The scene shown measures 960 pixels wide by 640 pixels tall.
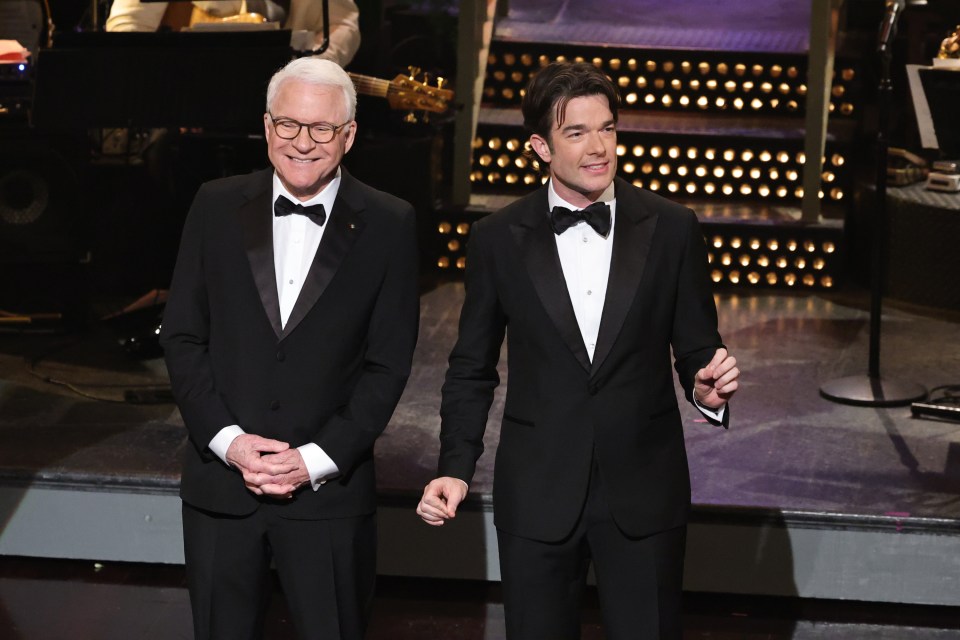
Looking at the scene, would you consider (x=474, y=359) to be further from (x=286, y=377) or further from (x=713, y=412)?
(x=713, y=412)

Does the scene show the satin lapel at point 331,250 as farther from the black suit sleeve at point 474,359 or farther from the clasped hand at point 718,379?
the clasped hand at point 718,379

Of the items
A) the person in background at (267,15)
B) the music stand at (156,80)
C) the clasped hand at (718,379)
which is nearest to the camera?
the clasped hand at (718,379)

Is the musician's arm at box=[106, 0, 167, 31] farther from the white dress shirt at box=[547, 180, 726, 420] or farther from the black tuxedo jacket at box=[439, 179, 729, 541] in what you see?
the white dress shirt at box=[547, 180, 726, 420]

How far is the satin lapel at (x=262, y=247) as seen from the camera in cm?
285

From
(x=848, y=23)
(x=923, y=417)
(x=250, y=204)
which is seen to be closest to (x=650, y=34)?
(x=848, y=23)

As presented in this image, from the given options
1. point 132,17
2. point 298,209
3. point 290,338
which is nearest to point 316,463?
point 290,338

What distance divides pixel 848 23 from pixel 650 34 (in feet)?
3.99

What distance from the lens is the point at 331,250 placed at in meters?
2.87

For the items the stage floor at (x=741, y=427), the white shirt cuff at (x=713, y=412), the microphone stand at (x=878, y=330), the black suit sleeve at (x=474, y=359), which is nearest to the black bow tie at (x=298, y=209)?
the black suit sleeve at (x=474, y=359)

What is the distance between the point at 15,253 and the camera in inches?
239

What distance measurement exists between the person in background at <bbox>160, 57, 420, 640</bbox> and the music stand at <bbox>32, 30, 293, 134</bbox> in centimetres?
189

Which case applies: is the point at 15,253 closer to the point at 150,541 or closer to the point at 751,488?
the point at 150,541

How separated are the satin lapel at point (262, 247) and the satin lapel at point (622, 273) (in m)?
0.66

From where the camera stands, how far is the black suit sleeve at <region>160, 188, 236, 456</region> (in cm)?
290
